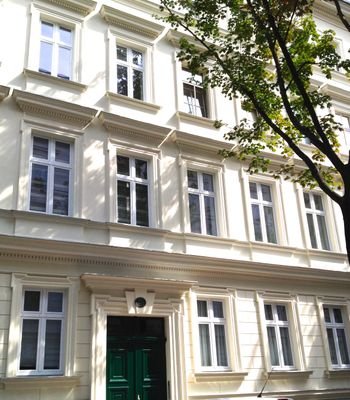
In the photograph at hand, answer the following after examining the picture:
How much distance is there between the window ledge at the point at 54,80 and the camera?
1036 centimetres

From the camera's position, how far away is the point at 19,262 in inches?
352

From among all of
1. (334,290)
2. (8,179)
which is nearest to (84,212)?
(8,179)

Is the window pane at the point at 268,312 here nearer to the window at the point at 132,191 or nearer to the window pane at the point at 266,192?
the window pane at the point at 266,192

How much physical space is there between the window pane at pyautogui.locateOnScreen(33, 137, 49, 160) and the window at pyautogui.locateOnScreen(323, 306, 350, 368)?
823cm

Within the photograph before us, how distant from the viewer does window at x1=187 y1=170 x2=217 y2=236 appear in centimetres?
1157

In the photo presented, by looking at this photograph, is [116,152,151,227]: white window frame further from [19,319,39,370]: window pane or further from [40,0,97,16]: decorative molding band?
[40,0,97,16]: decorative molding band

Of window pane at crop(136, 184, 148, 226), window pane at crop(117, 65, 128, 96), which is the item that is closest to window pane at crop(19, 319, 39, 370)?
window pane at crop(136, 184, 148, 226)

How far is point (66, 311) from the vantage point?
9164mm

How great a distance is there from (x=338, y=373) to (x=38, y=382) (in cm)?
740

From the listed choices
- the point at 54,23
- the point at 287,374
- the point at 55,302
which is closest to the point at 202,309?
the point at 287,374

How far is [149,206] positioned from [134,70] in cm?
375

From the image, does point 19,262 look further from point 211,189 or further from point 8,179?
point 211,189

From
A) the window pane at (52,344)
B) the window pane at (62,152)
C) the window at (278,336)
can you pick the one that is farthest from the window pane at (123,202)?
the window at (278,336)

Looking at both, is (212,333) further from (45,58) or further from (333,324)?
(45,58)
